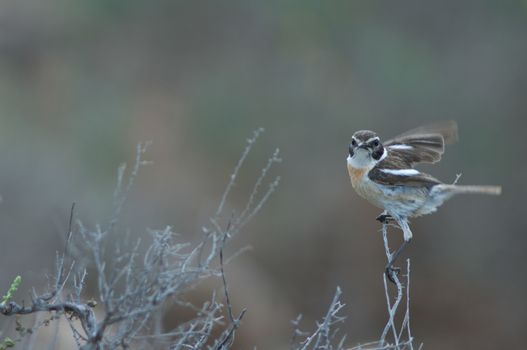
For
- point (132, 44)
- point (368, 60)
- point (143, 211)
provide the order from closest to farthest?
point (143, 211) → point (368, 60) → point (132, 44)

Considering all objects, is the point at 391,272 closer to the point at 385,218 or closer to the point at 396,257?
the point at 396,257

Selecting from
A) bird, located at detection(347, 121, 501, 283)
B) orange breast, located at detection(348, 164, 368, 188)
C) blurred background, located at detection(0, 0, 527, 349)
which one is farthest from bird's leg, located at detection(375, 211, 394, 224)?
blurred background, located at detection(0, 0, 527, 349)

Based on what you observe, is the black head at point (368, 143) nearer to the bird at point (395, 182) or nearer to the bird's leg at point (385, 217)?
the bird at point (395, 182)

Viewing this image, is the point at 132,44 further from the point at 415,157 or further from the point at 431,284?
the point at 415,157

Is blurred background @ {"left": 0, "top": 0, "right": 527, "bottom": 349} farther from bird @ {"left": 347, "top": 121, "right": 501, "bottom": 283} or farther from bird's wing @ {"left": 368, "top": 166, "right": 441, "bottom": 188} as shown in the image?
bird's wing @ {"left": 368, "top": 166, "right": 441, "bottom": 188}

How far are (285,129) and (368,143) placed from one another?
12.2 m

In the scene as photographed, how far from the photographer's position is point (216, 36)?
21016 millimetres

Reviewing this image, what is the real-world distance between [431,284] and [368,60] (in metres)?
5.02

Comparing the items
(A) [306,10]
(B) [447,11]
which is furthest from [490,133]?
(A) [306,10]

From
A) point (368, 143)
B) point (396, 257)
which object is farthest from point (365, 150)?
point (396, 257)

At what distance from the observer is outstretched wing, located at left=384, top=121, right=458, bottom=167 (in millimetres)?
6715

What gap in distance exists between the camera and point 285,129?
1858cm

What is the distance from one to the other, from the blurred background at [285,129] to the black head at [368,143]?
8.57 meters

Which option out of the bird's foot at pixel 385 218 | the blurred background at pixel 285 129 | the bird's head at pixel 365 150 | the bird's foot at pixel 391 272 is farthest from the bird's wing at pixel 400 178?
the blurred background at pixel 285 129
